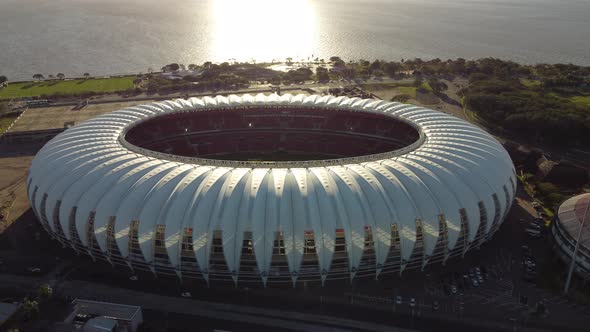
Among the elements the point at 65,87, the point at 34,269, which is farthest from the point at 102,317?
the point at 65,87

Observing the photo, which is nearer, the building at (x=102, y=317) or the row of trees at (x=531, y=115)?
the building at (x=102, y=317)

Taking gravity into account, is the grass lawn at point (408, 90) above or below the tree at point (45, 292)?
above

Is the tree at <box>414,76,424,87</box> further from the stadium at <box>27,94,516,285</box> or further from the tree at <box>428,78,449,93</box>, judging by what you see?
the stadium at <box>27,94,516,285</box>

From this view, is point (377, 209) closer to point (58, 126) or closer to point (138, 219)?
point (138, 219)

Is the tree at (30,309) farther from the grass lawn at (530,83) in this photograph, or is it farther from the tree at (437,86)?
the grass lawn at (530,83)

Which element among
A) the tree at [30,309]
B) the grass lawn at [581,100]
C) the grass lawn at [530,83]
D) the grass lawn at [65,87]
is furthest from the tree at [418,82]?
the tree at [30,309]

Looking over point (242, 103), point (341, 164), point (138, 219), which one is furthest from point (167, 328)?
point (242, 103)

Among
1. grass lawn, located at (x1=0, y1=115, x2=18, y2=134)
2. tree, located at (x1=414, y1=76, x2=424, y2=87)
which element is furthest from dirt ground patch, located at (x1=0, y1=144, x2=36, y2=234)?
tree, located at (x1=414, y1=76, x2=424, y2=87)
